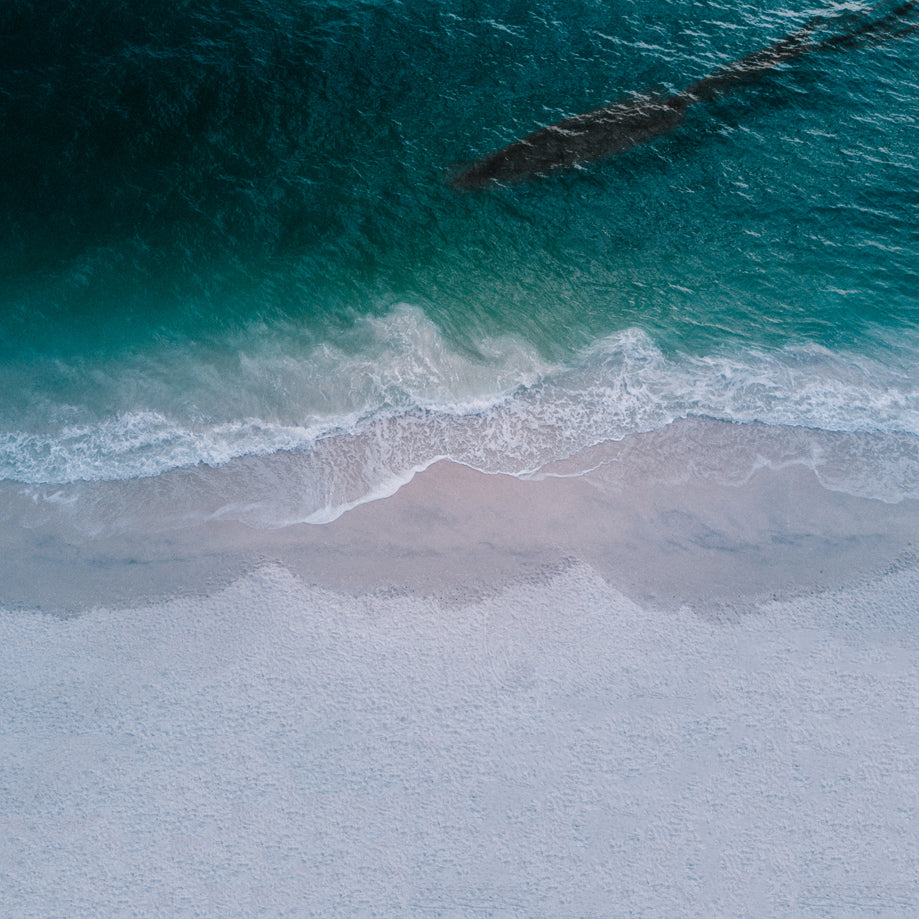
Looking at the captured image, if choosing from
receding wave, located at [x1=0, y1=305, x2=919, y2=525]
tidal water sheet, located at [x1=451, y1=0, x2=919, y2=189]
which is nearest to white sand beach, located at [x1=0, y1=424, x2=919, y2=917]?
receding wave, located at [x1=0, y1=305, x2=919, y2=525]

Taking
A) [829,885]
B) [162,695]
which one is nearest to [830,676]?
[829,885]

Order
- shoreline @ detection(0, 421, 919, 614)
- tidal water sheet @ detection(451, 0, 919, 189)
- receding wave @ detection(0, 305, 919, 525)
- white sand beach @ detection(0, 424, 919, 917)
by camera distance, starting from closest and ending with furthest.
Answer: white sand beach @ detection(0, 424, 919, 917), shoreline @ detection(0, 421, 919, 614), receding wave @ detection(0, 305, 919, 525), tidal water sheet @ detection(451, 0, 919, 189)

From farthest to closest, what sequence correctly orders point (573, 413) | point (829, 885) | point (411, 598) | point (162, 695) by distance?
point (573, 413) → point (411, 598) → point (162, 695) → point (829, 885)

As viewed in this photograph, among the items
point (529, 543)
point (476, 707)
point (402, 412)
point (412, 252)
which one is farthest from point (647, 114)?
point (476, 707)

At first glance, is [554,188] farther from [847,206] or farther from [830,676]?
[830,676]

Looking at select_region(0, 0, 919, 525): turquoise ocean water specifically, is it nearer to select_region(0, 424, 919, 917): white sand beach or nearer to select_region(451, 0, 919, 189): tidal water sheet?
select_region(451, 0, 919, 189): tidal water sheet

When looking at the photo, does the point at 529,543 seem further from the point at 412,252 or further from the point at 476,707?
the point at 412,252
